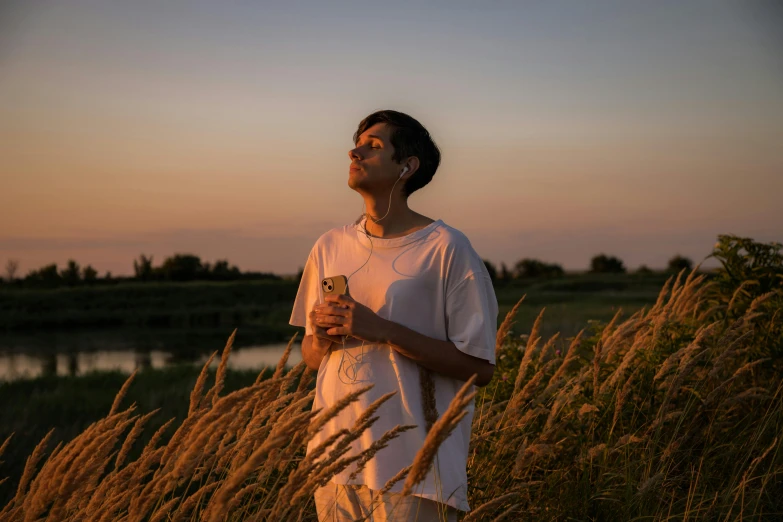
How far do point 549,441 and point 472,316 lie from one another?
1.70 m

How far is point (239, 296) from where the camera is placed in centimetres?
4097

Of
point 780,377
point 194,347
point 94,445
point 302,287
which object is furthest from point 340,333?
point 194,347

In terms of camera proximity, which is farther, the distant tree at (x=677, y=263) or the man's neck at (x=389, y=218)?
the distant tree at (x=677, y=263)

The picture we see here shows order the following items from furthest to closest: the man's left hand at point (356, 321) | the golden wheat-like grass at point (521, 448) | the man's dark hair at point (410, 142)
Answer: the man's dark hair at point (410, 142)
the man's left hand at point (356, 321)
the golden wheat-like grass at point (521, 448)

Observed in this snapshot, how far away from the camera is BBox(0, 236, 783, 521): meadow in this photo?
1533 mm

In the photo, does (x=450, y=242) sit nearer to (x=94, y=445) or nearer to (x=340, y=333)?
(x=340, y=333)

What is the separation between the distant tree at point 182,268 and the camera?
139 ft

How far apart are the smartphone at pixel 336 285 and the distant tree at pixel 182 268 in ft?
138

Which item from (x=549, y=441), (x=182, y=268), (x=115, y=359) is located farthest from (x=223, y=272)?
(x=549, y=441)

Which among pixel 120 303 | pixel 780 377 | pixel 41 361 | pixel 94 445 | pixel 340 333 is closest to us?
pixel 94 445

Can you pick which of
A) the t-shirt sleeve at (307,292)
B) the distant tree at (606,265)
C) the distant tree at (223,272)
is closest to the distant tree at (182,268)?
the distant tree at (223,272)

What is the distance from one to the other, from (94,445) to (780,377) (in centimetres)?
451

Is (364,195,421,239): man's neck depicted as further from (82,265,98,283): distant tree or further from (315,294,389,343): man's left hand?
(82,265,98,283): distant tree

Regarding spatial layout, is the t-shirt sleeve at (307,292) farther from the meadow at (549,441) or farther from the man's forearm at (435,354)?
the man's forearm at (435,354)
